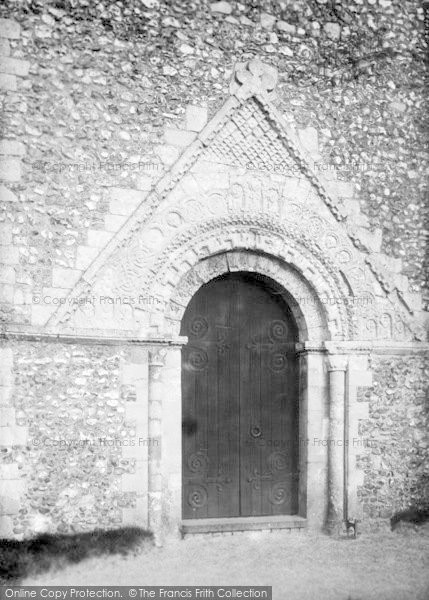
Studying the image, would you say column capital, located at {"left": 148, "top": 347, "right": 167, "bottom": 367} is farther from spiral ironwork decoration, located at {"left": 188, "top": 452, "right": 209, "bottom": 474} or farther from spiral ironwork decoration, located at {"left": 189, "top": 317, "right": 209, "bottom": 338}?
spiral ironwork decoration, located at {"left": 188, "top": 452, "right": 209, "bottom": 474}

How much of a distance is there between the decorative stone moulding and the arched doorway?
17.8 inches

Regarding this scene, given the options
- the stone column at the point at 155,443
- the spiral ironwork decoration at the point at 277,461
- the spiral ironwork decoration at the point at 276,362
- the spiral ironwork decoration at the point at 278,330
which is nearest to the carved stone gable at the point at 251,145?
the spiral ironwork decoration at the point at 278,330

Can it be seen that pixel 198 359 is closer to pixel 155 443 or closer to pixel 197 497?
pixel 155 443

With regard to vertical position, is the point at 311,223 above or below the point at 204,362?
above

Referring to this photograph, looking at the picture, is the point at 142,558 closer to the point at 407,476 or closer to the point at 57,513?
the point at 57,513

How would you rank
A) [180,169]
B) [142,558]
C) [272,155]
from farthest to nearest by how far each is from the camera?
[272,155] → [180,169] → [142,558]

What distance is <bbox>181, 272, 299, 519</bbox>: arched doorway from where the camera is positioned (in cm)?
786

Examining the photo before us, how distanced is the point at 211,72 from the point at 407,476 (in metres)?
4.85

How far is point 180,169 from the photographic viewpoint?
748 centimetres

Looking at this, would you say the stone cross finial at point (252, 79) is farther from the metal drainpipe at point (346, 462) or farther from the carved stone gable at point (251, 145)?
the metal drainpipe at point (346, 462)

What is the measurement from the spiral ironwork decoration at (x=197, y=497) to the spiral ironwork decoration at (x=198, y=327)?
1.59 meters

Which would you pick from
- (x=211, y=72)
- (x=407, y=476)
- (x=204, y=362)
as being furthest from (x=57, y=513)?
(x=211, y=72)

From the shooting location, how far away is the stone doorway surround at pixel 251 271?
721 centimetres

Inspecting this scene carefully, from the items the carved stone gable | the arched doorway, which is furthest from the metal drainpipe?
the carved stone gable
